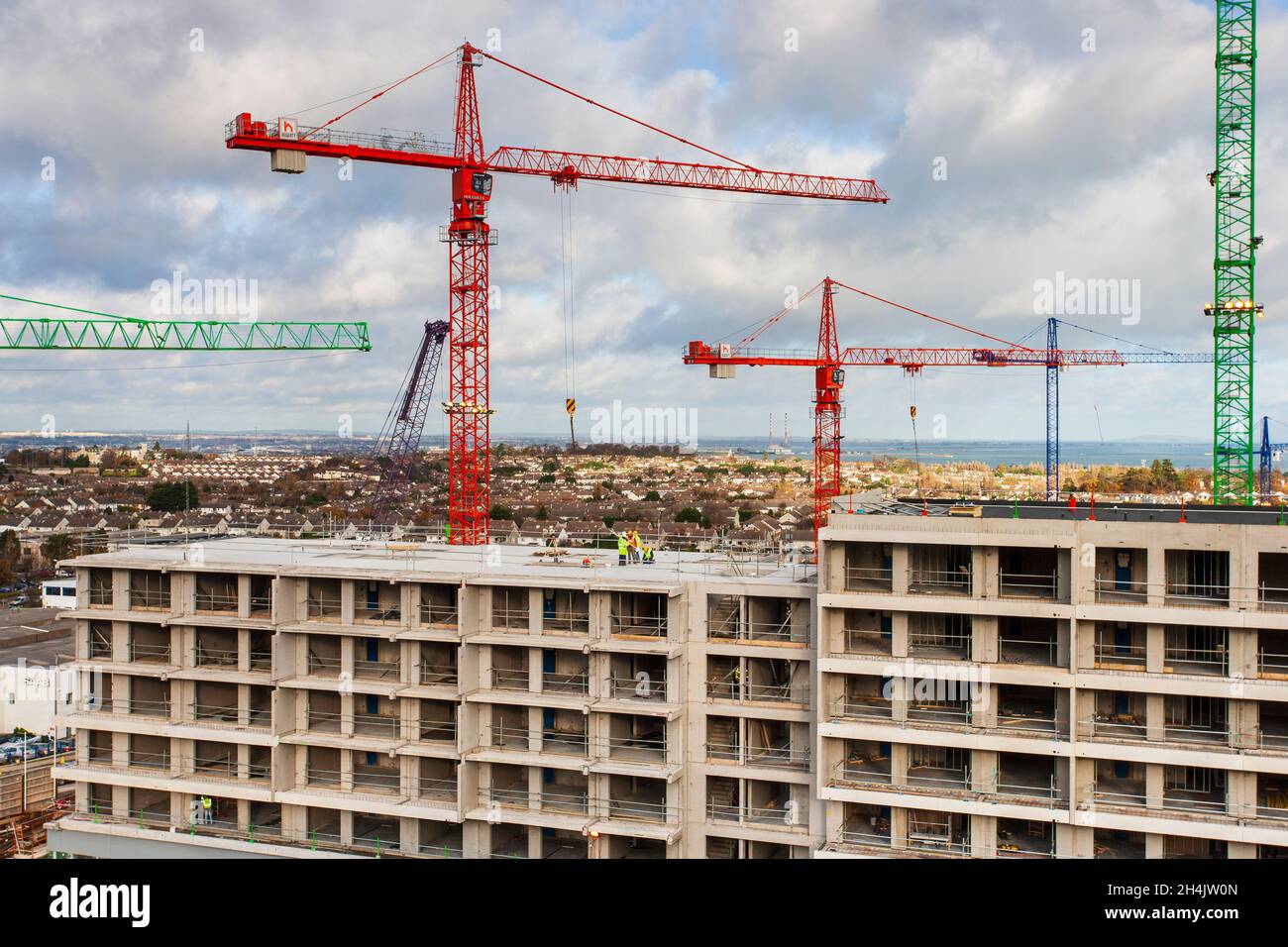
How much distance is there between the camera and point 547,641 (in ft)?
101

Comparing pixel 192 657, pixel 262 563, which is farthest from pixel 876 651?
pixel 192 657

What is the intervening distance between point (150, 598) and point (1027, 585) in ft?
92.3

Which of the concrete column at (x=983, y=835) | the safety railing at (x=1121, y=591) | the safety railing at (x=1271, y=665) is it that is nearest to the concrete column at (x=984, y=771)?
the concrete column at (x=983, y=835)

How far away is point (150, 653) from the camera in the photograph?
119 feet

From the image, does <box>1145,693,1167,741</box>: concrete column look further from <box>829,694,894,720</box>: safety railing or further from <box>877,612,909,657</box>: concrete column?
<box>829,694,894,720</box>: safety railing

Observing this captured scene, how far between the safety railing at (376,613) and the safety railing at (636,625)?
7.17m

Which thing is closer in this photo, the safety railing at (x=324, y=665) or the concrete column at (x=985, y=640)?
the concrete column at (x=985, y=640)

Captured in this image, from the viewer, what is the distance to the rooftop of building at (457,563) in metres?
31.4

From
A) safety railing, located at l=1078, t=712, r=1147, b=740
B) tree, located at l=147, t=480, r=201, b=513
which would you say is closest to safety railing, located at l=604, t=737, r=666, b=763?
safety railing, located at l=1078, t=712, r=1147, b=740

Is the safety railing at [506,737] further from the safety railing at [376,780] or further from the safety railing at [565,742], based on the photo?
the safety railing at [376,780]

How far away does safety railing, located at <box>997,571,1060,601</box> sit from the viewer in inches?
1070

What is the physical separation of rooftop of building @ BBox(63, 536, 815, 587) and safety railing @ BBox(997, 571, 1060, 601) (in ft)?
18.0
